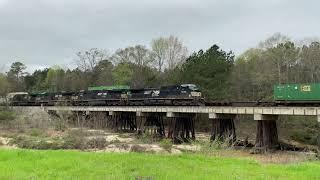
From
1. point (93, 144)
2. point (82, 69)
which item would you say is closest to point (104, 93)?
point (93, 144)

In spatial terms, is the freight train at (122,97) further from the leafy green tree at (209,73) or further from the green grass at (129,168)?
the green grass at (129,168)

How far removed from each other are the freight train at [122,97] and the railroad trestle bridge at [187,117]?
1.71 metres

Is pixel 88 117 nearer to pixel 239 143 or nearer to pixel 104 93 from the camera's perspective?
pixel 104 93

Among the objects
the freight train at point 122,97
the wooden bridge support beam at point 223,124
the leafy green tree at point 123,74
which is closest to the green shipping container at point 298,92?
the wooden bridge support beam at point 223,124

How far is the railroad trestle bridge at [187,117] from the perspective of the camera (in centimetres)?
4151

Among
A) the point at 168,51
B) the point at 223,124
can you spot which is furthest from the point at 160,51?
the point at 223,124

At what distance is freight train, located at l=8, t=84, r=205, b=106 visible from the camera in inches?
2267

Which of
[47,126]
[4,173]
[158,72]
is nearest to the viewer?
[4,173]

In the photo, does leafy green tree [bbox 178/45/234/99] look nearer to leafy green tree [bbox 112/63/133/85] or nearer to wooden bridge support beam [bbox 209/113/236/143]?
wooden bridge support beam [bbox 209/113/236/143]

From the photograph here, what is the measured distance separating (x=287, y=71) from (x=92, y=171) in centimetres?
7204

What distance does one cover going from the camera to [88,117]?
74.1 m

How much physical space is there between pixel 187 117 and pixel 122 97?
18.8 meters

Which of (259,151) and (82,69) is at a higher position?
(82,69)

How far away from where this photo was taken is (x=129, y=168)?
51.4ft
